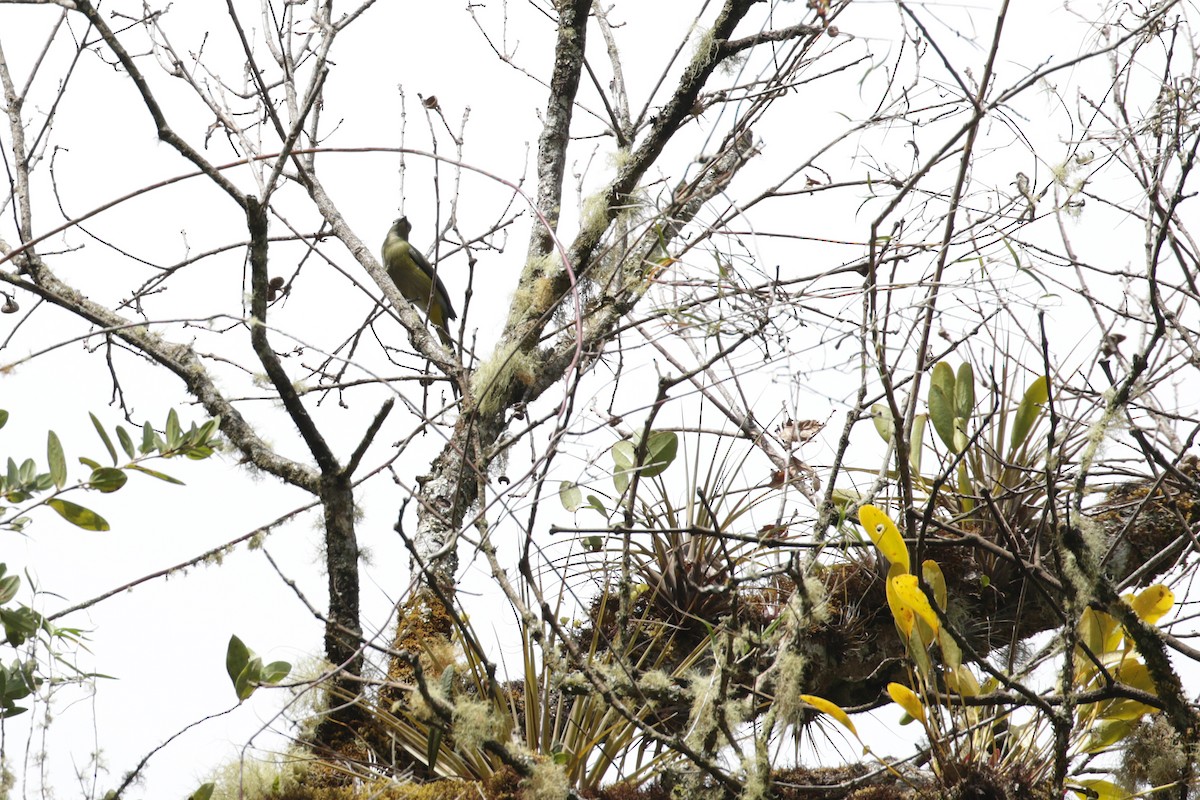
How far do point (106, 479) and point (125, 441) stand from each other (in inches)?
3.0

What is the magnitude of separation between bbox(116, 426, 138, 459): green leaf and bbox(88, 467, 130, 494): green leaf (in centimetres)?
4

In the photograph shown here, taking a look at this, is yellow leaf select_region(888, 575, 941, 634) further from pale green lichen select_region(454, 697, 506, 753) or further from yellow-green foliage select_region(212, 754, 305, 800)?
yellow-green foliage select_region(212, 754, 305, 800)

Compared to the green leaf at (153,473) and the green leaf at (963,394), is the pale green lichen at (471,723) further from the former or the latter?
the green leaf at (963,394)

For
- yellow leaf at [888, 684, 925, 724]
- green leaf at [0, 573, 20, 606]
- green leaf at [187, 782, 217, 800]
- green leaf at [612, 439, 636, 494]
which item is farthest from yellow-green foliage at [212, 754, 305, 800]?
yellow leaf at [888, 684, 925, 724]

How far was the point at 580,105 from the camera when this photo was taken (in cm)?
322

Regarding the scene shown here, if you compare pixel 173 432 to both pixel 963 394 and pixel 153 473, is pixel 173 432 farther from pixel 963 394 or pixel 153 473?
pixel 963 394

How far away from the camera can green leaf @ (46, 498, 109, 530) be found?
1854mm

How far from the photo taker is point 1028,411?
2.63 m

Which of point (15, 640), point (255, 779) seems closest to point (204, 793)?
point (255, 779)

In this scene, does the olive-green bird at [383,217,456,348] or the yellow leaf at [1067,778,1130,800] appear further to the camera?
the olive-green bird at [383,217,456,348]

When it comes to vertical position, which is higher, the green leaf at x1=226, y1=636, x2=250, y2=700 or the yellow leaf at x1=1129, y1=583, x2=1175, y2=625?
the green leaf at x1=226, y1=636, x2=250, y2=700

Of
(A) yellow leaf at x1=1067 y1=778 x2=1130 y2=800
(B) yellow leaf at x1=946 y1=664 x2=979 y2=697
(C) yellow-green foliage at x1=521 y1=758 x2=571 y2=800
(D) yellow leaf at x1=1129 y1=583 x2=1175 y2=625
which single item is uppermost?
(D) yellow leaf at x1=1129 y1=583 x2=1175 y2=625

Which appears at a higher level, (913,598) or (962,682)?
(913,598)

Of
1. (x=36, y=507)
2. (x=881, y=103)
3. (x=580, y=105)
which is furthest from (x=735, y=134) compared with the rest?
(x=36, y=507)
